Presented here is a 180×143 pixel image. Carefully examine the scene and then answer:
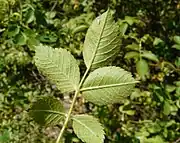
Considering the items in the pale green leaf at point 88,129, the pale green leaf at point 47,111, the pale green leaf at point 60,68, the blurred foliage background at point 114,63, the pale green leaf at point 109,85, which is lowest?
the blurred foliage background at point 114,63

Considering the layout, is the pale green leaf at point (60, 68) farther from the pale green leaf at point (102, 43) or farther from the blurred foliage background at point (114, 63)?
the blurred foliage background at point (114, 63)

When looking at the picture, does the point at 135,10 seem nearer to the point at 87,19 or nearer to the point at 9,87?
the point at 87,19

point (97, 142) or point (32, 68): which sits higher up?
point (97, 142)

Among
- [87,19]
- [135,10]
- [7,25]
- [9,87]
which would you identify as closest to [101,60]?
[7,25]

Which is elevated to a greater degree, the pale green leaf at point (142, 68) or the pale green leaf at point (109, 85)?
the pale green leaf at point (109, 85)

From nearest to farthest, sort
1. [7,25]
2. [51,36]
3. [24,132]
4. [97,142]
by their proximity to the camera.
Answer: [97,142] → [7,25] → [51,36] → [24,132]

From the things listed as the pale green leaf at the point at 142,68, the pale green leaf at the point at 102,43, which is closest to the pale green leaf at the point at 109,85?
the pale green leaf at the point at 102,43

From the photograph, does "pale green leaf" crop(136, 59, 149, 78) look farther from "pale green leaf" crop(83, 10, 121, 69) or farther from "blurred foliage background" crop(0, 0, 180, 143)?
"pale green leaf" crop(83, 10, 121, 69)

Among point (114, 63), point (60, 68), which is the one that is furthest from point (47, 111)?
point (114, 63)
